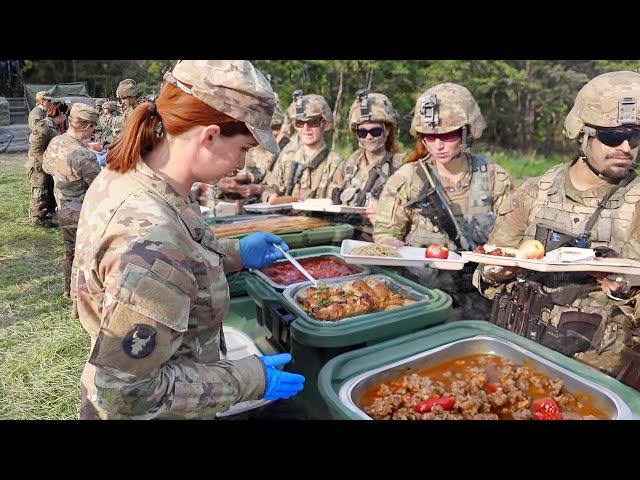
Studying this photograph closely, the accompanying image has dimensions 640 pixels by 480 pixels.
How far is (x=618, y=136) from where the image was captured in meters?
2.51

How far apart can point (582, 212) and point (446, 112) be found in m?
1.14

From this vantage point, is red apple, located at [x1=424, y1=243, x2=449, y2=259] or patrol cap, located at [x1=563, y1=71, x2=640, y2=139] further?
red apple, located at [x1=424, y1=243, x2=449, y2=259]

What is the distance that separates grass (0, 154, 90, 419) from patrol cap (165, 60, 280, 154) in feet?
4.27

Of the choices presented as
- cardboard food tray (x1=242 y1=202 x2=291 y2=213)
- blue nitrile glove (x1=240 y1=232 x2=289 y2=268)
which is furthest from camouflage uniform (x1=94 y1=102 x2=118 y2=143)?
cardboard food tray (x1=242 y1=202 x2=291 y2=213)

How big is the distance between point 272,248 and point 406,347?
1067 millimetres

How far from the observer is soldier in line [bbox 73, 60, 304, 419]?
54.4 inches

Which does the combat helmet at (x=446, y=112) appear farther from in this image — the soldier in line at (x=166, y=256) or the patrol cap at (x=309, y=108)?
the patrol cap at (x=309, y=108)

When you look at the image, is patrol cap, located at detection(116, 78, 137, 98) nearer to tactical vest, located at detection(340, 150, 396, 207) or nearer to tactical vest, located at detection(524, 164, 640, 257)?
tactical vest, located at detection(524, 164, 640, 257)

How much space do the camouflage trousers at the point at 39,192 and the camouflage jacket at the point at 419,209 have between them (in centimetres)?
214

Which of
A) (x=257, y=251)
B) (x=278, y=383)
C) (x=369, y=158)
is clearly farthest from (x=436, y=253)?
(x=369, y=158)

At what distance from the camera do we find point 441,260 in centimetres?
275
